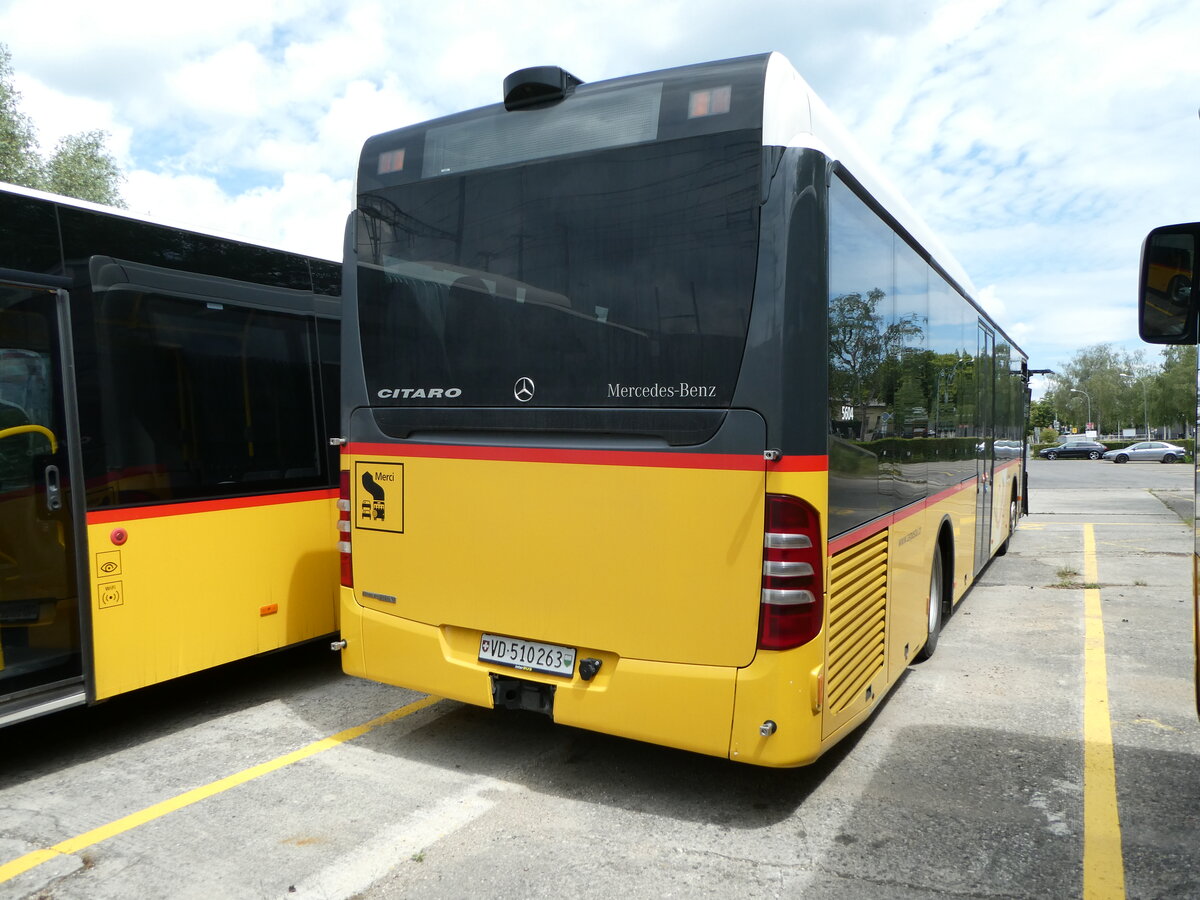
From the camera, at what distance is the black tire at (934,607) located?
6406 mm

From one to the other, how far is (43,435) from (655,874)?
3.53 m

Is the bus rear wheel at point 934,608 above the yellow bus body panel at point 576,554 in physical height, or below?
below

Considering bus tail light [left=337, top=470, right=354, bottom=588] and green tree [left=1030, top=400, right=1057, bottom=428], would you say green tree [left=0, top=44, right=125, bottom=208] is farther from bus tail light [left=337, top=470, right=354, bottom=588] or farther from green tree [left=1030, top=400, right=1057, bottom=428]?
green tree [left=1030, top=400, right=1057, bottom=428]

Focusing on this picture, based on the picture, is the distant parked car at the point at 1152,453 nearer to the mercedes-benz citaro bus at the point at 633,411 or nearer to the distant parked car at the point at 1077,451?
the distant parked car at the point at 1077,451

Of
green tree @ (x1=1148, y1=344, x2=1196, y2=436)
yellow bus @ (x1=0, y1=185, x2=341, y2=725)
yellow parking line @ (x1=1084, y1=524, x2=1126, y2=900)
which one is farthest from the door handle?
green tree @ (x1=1148, y1=344, x2=1196, y2=436)

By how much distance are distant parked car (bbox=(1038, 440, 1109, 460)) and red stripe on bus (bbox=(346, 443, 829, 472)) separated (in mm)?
65337

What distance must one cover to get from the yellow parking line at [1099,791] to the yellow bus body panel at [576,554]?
155 centimetres

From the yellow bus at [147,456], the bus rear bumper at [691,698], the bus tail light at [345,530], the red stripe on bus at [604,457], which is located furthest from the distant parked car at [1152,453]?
the bus tail light at [345,530]

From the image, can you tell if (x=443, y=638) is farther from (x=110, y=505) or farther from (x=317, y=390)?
(x=317, y=390)

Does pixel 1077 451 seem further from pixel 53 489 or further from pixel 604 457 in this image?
pixel 53 489

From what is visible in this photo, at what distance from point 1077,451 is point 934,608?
62.0m

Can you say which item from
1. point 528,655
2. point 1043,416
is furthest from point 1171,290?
point 1043,416

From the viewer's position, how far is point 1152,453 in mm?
54188

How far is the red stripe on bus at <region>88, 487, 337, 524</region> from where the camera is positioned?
4605mm
